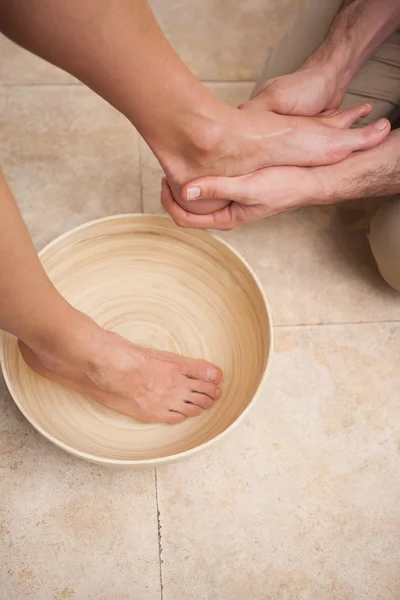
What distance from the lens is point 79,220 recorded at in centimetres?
121

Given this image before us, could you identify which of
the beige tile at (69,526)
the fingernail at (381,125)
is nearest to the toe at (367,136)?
the fingernail at (381,125)

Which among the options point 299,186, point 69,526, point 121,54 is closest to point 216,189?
point 299,186

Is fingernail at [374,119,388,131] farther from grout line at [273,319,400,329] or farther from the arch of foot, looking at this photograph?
grout line at [273,319,400,329]

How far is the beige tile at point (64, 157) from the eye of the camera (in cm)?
122

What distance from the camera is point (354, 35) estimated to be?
40.2 inches

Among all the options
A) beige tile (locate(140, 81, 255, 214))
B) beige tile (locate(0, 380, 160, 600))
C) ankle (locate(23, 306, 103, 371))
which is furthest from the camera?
beige tile (locate(140, 81, 255, 214))

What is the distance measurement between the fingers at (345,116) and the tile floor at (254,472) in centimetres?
27

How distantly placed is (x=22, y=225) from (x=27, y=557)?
557mm

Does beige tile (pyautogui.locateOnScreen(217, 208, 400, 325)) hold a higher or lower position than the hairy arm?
lower

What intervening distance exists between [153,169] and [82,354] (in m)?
0.59

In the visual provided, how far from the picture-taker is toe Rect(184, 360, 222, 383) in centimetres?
99

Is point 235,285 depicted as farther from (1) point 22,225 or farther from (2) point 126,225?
(1) point 22,225

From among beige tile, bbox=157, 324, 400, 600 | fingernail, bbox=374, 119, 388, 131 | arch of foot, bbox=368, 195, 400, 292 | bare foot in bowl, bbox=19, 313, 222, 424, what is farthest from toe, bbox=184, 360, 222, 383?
fingernail, bbox=374, 119, 388, 131

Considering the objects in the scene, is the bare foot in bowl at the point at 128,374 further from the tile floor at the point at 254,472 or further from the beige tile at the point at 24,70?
the beige tile at the point at 24,70
